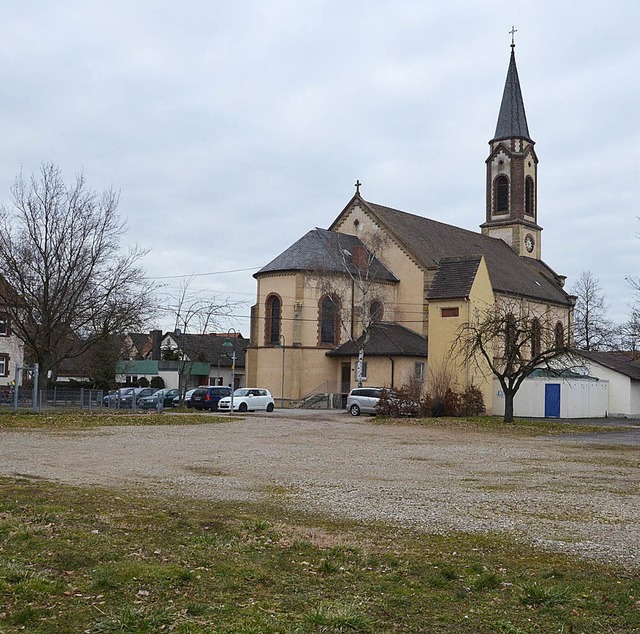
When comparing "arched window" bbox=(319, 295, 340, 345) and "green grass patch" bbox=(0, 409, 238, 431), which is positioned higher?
"arched window" bbox=(319, 295, 340, 345)

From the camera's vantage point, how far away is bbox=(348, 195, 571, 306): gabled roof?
54656 mm

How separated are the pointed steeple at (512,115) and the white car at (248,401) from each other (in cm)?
3369

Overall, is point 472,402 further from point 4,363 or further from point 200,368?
point 200,368

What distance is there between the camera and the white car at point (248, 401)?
143 feet

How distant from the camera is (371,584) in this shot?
22.3ft

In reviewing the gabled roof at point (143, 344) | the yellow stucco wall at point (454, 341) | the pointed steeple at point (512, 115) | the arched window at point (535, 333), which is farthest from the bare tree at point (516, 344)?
the gabled roof at point (143, 344)

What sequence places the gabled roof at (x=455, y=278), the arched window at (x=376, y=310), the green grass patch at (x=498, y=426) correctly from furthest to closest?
the arched window at (x=376, y=310) → the gabled roof at (x=455, y=278) → the green grass patch at (x=498, y=426)

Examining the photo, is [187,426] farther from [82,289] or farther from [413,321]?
[413,321]

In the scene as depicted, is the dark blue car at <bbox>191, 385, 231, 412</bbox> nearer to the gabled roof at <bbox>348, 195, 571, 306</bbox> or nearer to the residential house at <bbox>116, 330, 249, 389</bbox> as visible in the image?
the gabled roof at <bbox>348, 195, 571, 306</bbox>

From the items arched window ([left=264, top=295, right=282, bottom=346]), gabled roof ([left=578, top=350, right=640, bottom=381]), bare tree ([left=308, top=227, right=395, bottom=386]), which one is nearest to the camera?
gabled roof ([left=578, top=350, right=640, bottom=381])

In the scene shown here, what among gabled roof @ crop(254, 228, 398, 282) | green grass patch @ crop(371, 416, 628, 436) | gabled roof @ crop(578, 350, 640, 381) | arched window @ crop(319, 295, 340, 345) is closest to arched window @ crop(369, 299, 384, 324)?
gabled roof @ crop(254, 228, 398, 282)

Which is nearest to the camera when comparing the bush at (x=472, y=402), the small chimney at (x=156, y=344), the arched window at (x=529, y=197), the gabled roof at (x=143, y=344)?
the bush at (x=472, y=402)

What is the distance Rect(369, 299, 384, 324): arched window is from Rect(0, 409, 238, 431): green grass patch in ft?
64.1

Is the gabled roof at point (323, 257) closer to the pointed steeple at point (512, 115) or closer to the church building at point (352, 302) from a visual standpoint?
the church building at point (352, 302)
